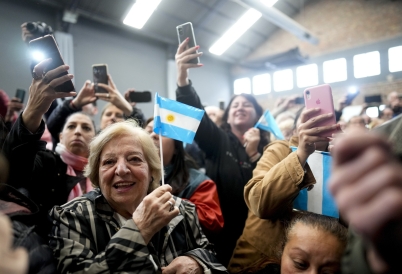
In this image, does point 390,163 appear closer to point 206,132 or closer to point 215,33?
point 206,132

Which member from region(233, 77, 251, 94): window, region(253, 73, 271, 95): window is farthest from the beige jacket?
region(233, 77, 251, 94): window

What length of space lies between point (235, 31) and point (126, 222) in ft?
29.5

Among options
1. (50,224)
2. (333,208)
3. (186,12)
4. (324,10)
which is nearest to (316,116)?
(333,208)

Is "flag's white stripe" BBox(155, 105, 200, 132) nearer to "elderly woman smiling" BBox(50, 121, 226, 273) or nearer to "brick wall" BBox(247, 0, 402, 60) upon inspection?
"elderly woman smiling" BBox(50, 121, 226, 273)

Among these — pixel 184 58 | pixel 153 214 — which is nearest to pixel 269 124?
pixel 184 58

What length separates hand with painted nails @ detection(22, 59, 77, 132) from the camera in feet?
3.92

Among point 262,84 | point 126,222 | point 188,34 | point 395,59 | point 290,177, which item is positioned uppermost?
point 395,59

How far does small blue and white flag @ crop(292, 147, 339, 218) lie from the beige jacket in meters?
0.08

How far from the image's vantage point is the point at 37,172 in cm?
145

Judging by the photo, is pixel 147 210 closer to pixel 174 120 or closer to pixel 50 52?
pixel 174 120

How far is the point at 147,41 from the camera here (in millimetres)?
8391

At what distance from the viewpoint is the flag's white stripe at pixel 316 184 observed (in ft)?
4.18

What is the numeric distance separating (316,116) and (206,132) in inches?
35.2

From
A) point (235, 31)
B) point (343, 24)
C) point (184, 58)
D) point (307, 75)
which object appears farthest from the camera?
point (307, 75)
